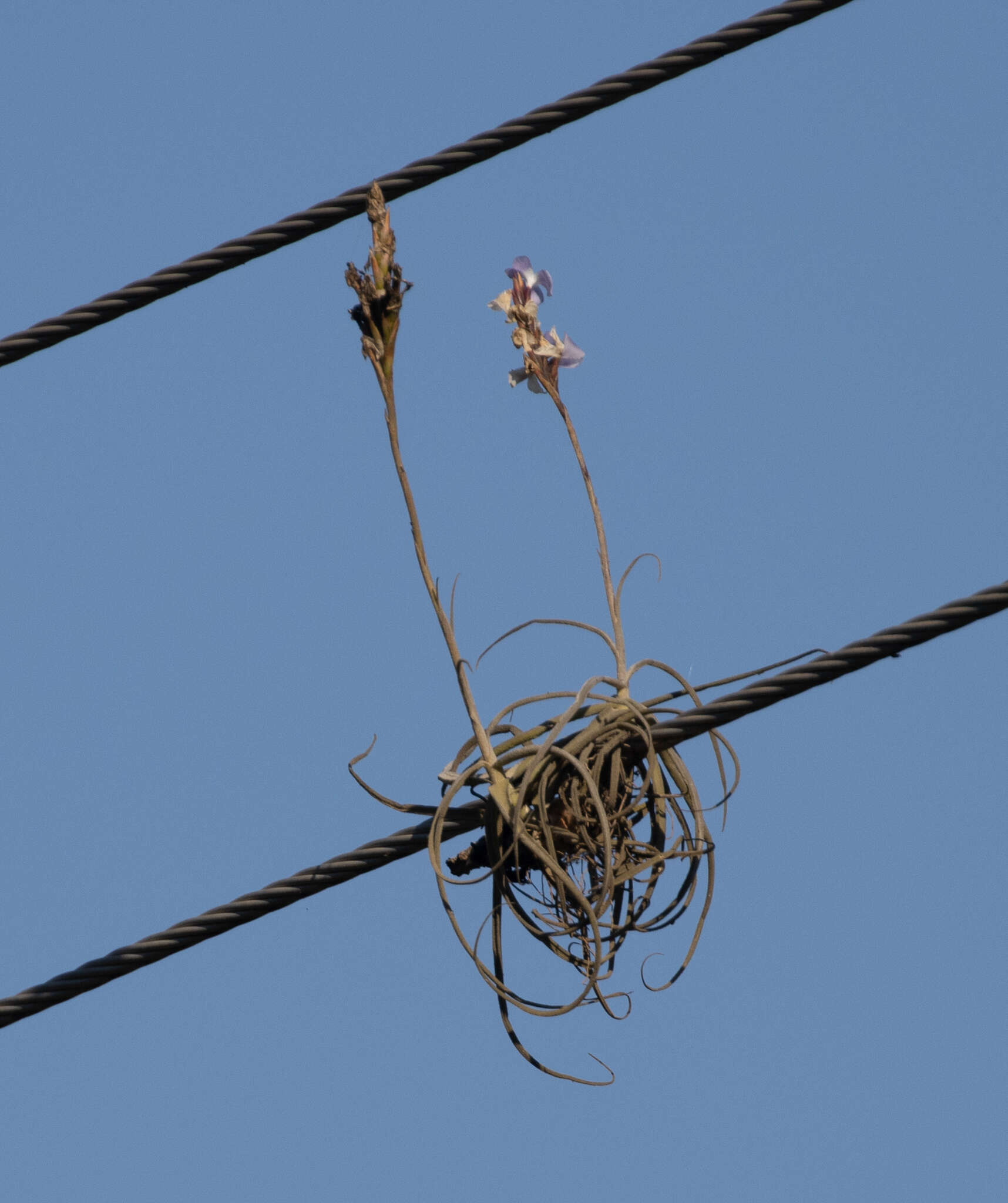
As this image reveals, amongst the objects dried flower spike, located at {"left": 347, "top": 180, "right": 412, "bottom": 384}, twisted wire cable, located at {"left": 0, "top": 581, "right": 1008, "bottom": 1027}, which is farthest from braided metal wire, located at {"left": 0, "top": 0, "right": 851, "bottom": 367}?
twisted wire cable, located at {"left": 0, "top": 581, "right": 1008, "bottom": 1027}

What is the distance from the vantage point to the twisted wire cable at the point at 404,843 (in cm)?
455

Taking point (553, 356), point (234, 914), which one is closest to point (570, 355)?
point (553, 356)

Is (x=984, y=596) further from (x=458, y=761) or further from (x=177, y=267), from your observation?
(x=177, y=267)

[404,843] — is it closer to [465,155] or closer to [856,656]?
[856,656]

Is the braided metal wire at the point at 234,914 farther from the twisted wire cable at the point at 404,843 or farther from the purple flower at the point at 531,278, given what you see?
the purple flower at the point at 531,278

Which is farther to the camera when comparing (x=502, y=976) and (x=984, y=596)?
(x=502, y=976)

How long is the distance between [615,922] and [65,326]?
147 cm

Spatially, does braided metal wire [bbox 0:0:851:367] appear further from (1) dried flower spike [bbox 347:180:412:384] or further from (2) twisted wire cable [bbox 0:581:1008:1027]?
(2) twisted wire cable [bbox 0:581:1008:1027]

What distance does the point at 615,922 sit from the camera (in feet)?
16.3

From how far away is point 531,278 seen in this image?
511 centimetres

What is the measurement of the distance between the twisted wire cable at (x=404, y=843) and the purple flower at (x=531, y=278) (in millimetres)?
864

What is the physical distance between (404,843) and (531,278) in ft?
3.62

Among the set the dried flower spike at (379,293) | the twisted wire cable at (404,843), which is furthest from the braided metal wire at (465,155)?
the twisted wire cable at (404,843)

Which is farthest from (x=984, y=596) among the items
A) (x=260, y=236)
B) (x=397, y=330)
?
(x=260, y=236)
